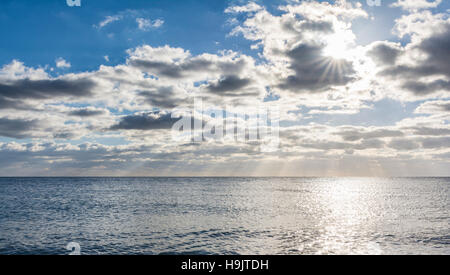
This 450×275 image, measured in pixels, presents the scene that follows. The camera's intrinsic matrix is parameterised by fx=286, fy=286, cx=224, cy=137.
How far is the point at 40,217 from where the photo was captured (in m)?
47.0

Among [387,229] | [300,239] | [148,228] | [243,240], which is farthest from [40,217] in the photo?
[387,229]

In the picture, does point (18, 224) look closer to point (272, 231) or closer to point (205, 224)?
point (205, 224)

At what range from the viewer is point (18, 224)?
40.2 metres

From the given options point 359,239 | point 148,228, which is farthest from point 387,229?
point 148,228

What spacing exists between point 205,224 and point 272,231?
31.8 feet

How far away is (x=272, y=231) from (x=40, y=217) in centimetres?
3809
